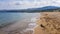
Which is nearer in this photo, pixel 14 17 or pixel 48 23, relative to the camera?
pixel 48 23

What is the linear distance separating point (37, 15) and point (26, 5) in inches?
7.6

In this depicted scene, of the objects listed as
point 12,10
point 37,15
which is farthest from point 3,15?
point 37,15

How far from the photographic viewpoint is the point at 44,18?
1229 millimetres

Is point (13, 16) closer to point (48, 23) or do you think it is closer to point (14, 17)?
point (14, 17)

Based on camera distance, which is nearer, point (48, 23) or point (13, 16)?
point (48, 23)

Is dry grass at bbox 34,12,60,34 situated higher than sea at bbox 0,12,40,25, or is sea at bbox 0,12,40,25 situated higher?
sea at bbox 0,12,40,25

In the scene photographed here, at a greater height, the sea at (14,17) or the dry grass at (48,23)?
the sea at (14,17)

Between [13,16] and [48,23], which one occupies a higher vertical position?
[13,16]

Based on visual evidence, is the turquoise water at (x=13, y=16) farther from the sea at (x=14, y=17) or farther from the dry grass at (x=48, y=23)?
the dry grass at (x=48, y=23)

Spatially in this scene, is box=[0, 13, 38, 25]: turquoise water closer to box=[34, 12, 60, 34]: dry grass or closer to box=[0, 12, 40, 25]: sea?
box=[0, 12, 40, 25]: sea

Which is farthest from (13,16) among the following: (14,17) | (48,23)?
(48,23)

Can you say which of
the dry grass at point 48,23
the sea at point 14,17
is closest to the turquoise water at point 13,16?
the sea at point 14,17

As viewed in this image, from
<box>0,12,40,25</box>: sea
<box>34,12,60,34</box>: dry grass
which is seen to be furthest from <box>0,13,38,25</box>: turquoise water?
→ <box>34,12,60,34</box>: dry grass

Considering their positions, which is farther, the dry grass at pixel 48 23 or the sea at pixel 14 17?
the sea at pixel 14 17
